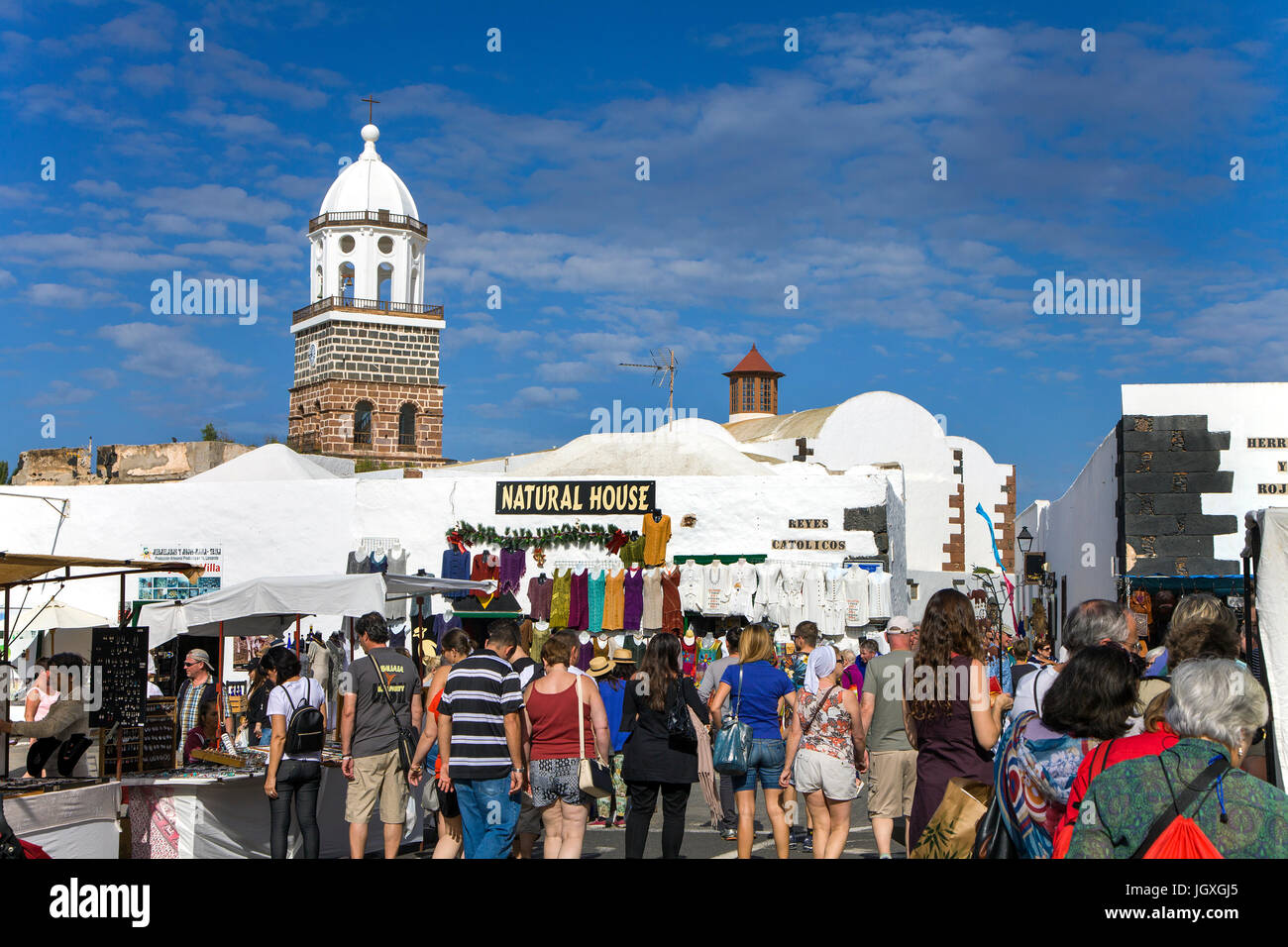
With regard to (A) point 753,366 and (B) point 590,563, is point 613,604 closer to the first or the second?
(B) point 590,563

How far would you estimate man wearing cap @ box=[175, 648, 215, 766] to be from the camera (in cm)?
1062

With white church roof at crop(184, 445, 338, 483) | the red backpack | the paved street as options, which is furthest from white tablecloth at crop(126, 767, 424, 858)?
white church roof at crop(184, 445, 338, 483)

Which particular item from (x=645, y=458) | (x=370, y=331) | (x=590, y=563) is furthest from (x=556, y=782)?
(x=370, y=331)

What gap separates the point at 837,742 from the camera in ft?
25.4

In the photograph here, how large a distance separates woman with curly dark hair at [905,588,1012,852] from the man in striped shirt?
240 centimetres

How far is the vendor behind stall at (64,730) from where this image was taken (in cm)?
873

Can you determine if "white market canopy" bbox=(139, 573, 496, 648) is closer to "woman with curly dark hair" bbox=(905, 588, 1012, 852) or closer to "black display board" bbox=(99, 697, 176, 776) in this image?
"black display board" bbox=(99, 697, 176, 776)

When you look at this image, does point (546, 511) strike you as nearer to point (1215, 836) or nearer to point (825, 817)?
point (825, 817)

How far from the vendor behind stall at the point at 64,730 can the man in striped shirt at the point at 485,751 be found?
118 inches

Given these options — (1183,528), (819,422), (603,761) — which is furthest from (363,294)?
(603,761)

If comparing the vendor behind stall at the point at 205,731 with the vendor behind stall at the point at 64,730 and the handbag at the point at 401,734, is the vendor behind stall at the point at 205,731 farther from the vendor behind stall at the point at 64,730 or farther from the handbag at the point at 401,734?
the handbag at the point at 401,734

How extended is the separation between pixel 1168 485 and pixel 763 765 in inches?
308

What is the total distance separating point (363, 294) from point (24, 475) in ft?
63.4

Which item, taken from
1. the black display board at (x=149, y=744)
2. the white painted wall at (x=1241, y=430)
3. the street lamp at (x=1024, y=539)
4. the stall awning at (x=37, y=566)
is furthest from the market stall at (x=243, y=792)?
the street lamp at (x=1024, y=539)
